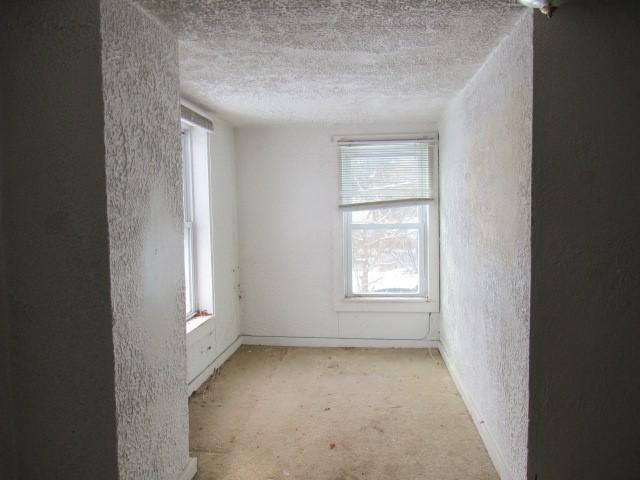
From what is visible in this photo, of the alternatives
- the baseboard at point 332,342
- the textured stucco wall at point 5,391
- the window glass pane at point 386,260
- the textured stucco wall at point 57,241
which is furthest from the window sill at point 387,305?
the textured stucco wall at point 5,391

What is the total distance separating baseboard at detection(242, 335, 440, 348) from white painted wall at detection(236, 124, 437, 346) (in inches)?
0.4

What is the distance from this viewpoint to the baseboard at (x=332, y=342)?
4.62 meters

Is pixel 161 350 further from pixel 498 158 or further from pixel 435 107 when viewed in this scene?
pixel 435 107

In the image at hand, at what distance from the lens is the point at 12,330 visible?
1767 mm

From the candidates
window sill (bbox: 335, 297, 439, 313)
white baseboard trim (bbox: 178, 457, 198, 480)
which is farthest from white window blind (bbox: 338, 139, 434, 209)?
white baseboard trim (bbox: 178, 457, 198, 480)

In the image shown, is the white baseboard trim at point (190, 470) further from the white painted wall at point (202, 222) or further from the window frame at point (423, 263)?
the window frame at point (423, 263)

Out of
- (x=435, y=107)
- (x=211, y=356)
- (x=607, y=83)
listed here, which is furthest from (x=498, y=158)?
(x=211, y=356)

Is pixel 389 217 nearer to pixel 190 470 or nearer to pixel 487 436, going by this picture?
pixel 487 436

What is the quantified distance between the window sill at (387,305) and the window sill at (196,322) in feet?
4.68

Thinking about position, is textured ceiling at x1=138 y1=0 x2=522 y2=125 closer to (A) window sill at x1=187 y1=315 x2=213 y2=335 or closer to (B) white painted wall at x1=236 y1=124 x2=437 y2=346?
(B) white painted wall at x1=236 y1=124 x2=437 y2=346

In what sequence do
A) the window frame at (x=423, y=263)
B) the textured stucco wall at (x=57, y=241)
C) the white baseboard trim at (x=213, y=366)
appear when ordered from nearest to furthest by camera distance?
the textured stucco wall at (x=57, y=241) → the white baseboard trim at (x=213, y=366) → the window frame at (x=423, y=263)

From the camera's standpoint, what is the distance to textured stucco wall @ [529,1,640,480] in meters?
1.83

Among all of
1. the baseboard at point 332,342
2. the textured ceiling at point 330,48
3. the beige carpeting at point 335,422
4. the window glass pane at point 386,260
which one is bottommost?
the beige carpeting at point 335,422

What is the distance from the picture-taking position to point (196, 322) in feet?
12.1
